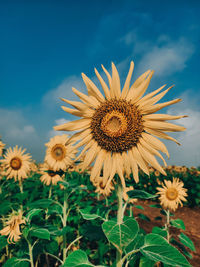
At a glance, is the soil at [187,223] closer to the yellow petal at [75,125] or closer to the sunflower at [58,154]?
the sunflower at [58,154]

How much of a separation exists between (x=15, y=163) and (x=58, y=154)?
2.43 m

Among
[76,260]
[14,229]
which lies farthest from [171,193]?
[14,229]

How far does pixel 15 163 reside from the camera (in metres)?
5.94

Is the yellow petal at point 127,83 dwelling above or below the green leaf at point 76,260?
above

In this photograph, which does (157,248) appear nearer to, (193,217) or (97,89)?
(97,89)

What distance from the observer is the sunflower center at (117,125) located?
198 cm

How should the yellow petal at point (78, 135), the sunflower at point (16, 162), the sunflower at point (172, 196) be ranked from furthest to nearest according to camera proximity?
the sunflower at point (16, 162)
the sunflower at point (172, 196)
the yellow petal at point (78, 135)

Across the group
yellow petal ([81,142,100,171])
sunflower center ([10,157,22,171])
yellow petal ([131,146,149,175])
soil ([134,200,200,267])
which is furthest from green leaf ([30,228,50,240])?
sunflower center ([10,157,22,171])

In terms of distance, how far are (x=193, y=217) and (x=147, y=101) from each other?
8.39 meters

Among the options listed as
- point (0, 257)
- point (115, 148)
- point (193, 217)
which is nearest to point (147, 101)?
point (115, 148)

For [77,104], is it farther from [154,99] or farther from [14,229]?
[14,229]

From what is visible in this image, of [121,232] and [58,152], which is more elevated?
[58,152]

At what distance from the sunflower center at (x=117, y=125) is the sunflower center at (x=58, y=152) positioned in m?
2.29

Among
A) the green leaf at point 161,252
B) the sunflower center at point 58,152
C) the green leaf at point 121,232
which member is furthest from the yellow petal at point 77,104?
the sunflower center at point 58,152
